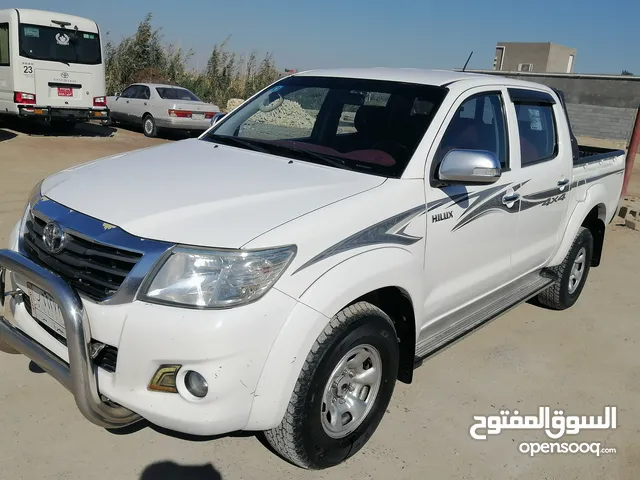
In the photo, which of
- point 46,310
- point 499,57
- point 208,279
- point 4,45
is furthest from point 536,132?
point 499,57

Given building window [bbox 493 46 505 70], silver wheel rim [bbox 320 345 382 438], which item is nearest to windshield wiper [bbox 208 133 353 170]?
silver wheel rim [bbox 320 345 382 438]

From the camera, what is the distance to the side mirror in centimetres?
310

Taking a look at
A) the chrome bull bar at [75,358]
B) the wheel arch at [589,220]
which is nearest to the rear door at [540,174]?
the wheel arch at [589,220]

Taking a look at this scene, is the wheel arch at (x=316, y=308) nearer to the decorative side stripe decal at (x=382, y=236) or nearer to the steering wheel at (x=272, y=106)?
the decorative side stripe decal at (x=382, y=236)

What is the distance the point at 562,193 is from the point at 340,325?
9.23 feet

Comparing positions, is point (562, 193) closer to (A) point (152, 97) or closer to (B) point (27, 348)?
(B) point (27, 348)

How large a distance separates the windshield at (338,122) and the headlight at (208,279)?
110 centimetres

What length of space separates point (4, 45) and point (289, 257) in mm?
13679

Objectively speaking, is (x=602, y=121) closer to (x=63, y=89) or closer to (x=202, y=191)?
(x=63, y=89)

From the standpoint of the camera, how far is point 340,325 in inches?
104

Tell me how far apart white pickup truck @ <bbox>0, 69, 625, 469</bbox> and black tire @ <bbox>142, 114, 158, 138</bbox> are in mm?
12302

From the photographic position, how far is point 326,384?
269 centimetres

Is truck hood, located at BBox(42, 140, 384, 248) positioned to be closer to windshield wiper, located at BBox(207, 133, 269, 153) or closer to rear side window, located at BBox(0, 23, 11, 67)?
windshield wiper, located at BBox(207, 133, 269, 153)

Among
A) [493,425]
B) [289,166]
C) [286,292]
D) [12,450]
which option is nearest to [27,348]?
[12,450]
